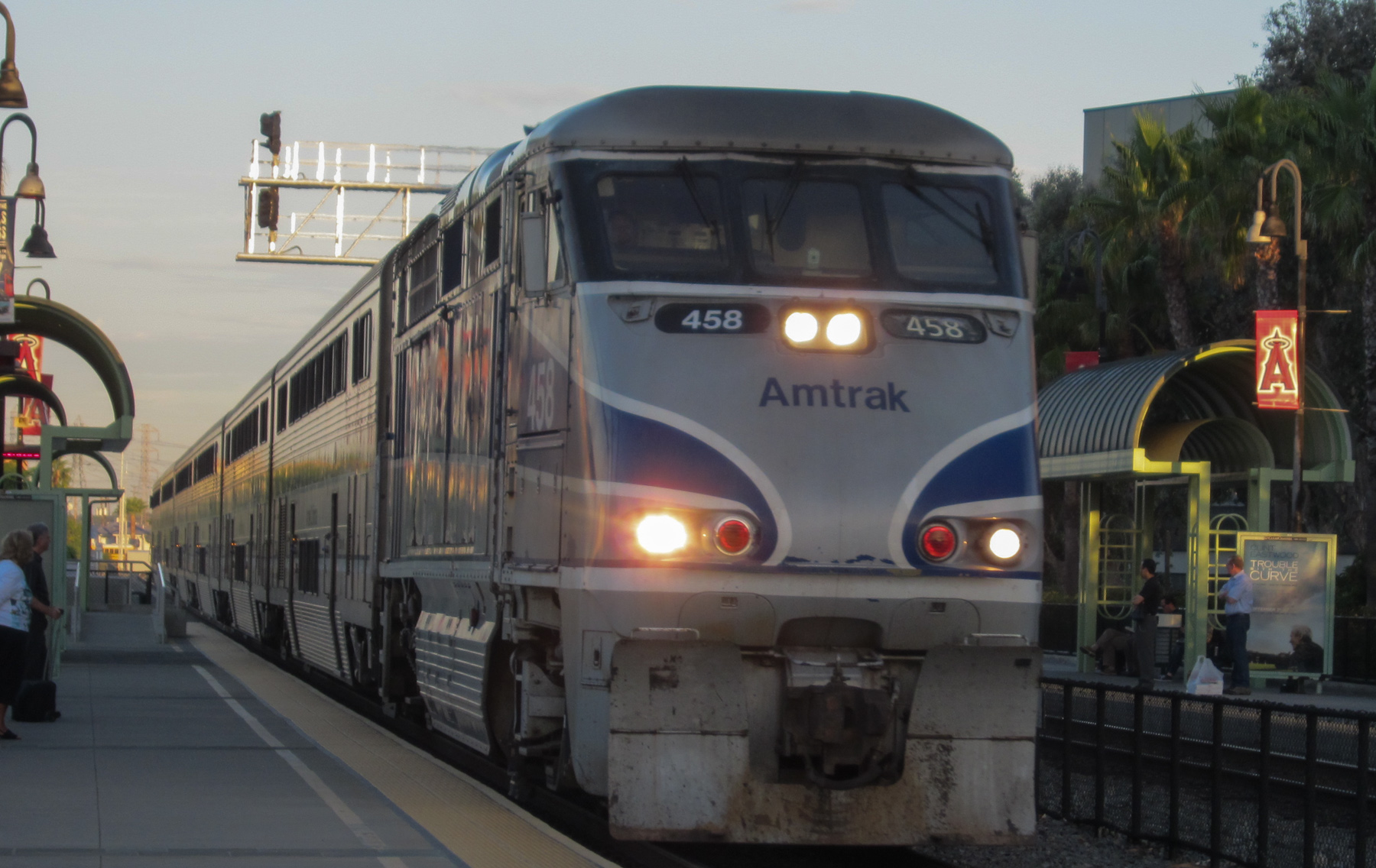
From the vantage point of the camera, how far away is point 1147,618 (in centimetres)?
2112

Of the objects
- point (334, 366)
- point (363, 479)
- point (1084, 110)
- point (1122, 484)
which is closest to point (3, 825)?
point (363, 479)

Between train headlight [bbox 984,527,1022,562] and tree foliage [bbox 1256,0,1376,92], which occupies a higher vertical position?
tree foliage [bbox 1256,0,1376,92]

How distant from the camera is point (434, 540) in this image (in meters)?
12.0

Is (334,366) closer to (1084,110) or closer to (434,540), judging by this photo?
(434,540)

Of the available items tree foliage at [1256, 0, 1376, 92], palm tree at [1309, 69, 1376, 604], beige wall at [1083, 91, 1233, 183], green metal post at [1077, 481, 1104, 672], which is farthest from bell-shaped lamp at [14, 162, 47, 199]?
beige wall at [1083, 91, 1233, 183]

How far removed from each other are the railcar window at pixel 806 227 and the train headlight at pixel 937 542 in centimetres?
133

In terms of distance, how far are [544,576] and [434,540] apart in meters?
3.34

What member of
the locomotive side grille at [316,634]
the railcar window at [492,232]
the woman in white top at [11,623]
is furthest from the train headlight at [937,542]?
the locomotive side grille at [316,634]

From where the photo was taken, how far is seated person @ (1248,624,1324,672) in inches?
870

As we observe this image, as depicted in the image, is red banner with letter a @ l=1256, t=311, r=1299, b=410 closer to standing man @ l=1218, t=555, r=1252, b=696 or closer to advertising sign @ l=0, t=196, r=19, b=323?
standing man @ l=1218, t=555, r=1252, b=696

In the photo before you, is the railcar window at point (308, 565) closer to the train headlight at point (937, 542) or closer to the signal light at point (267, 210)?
the signal light at point (267, 210)

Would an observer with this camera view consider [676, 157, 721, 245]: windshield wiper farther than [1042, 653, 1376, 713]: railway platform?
No

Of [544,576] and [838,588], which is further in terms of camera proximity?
[544,576]

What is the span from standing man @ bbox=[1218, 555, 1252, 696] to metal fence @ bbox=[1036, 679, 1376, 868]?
8.68 m
